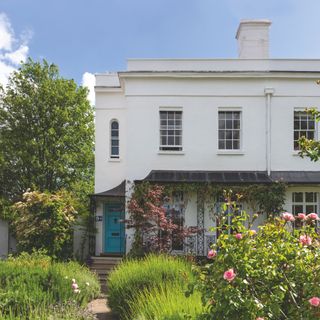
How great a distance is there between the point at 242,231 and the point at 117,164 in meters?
14.5

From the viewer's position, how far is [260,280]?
4.68 m

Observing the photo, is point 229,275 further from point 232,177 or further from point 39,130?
point 39,130

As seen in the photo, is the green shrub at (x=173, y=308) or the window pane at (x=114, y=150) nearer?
the green shrub at (x=173, y=308)

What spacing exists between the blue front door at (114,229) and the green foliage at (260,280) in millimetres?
13968

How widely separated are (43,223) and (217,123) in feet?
25.2

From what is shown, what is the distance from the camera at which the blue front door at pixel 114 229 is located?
61.1 ft

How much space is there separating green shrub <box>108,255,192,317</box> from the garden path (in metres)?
0.42

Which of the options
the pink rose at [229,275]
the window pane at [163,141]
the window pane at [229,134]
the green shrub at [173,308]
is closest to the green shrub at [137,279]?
the green shrub at [173,308]

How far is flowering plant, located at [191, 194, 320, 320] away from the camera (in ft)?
14.3

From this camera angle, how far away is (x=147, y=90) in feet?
57.7

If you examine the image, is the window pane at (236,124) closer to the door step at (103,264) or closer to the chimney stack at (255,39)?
the chimney stack at (255,39)

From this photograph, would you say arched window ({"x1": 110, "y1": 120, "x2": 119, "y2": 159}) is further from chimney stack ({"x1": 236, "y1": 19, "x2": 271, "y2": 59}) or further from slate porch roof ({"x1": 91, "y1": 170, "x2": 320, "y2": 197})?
chimney stack ({"x1": 236, "y1": 19, "x2": 271, "y2": 59})

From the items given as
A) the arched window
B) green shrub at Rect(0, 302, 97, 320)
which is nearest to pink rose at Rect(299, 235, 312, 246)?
green shrub at Rect(0, 302, 97, 320)

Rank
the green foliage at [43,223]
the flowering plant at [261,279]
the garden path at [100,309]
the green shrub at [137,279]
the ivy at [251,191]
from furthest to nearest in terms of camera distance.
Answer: the ivy at [251,191] < the green foliage at [43,223] < the garden path at [100,309] < the green shrub at [137,279] < the flowering plant at [261,279]
